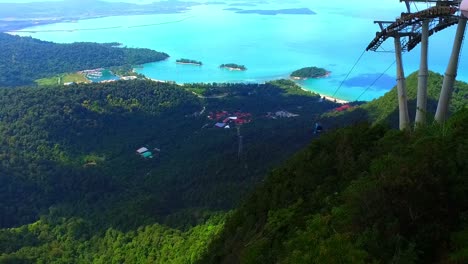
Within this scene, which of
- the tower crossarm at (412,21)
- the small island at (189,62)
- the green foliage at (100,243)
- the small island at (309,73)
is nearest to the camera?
the tower crossarm at (412,21)

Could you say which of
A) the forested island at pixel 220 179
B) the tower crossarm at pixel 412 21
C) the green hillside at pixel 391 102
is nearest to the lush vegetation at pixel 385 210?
the forested island at pixel 220 179

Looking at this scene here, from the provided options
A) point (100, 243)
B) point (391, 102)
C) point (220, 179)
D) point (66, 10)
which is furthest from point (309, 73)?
point (66, 10)

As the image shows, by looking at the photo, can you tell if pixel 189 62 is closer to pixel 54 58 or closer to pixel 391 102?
pixel 54 58

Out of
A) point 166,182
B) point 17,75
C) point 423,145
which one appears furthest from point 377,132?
point 17,75

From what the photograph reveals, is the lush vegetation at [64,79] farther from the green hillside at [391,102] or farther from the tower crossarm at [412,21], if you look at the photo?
the tower crossarm at [412,21]

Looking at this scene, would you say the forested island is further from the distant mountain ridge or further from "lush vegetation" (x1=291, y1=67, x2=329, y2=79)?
the distant mountain ridge
